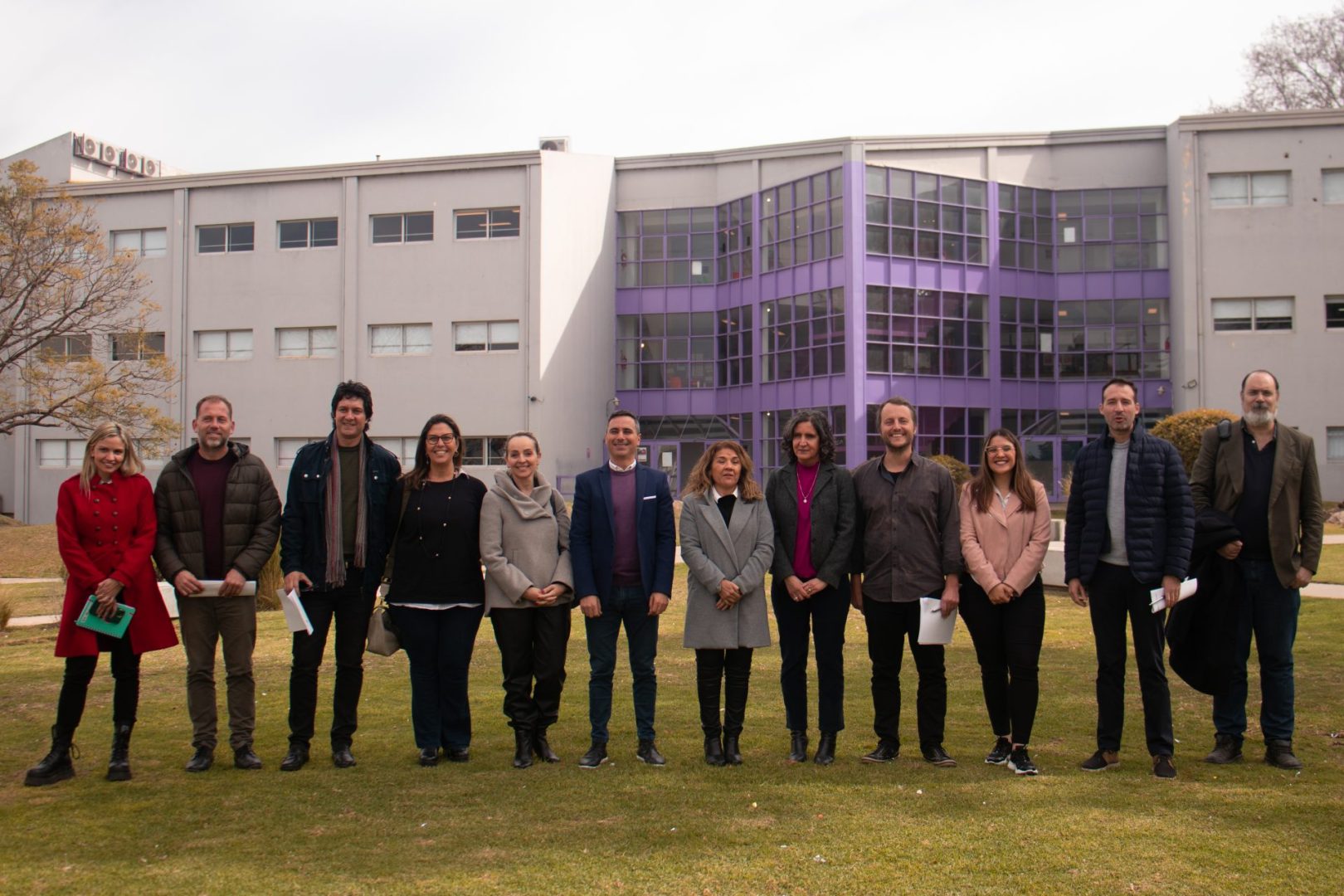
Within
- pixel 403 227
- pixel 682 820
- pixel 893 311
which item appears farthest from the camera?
pixel 403 227

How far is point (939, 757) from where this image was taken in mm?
6312

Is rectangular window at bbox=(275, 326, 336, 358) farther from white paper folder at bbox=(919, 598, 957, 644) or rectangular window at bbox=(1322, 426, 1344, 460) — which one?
white paper folder at bbox=(919, 598, 957, 644)

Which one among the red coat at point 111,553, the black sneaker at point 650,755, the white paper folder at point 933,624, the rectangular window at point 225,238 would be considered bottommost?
the black sneaker at point 650,755

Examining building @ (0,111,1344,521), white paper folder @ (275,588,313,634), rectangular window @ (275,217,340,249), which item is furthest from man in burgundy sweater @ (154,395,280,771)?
rectangular window @ (275,217,340,249)

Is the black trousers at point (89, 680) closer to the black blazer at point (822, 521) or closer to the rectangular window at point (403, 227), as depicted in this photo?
the black blazer at point (822, 521)

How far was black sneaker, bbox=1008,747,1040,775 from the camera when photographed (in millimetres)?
6039

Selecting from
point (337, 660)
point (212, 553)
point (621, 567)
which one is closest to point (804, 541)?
point (621, 567)

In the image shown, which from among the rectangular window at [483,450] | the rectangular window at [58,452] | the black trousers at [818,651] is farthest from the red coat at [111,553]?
the rectangular window at [58,452]

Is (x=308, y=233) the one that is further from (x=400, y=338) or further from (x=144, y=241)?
(x=144, y=241)

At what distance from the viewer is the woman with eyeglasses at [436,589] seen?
21.3 ft

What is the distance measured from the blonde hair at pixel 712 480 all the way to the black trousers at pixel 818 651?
526 mm

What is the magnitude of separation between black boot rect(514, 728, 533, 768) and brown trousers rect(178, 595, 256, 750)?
153cm

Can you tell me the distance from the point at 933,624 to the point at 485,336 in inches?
1294

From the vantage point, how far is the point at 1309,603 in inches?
522
